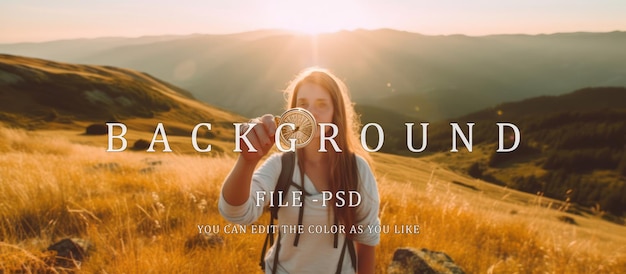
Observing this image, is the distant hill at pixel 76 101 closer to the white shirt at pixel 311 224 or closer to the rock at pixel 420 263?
the rock at pixel 420 263

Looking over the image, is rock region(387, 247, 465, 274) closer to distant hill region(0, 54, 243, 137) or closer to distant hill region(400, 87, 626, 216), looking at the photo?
distant hill region(0, 54, 243, 137)

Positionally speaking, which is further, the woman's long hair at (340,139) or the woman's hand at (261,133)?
the woman's long hair at (340,139)

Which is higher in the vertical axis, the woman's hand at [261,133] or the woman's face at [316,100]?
the woman's face at [316,100]

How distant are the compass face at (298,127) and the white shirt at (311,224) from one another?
2.28ft

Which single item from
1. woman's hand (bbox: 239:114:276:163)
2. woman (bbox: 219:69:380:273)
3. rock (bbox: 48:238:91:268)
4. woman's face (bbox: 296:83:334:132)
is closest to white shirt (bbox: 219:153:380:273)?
woman (bbox: 219:69:380:273)

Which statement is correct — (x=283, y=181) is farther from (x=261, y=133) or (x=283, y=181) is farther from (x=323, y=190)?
(x=261, y=133)

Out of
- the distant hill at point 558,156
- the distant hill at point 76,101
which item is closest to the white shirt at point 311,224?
the distant hill at point 76,101

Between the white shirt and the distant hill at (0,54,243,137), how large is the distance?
8915cm

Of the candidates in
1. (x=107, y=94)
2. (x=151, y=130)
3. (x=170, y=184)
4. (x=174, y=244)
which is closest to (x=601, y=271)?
(x=174, y=244)

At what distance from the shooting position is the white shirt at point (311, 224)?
2.83 m

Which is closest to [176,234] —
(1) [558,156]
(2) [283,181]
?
(2) [283,181]

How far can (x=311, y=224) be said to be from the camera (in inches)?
113

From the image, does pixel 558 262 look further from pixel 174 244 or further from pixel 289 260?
pixel 174 244

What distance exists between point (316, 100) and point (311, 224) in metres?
0.93
